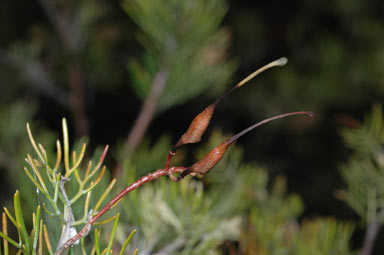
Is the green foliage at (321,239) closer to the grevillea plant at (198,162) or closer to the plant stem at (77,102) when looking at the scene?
the grevillea plant at (198,162)

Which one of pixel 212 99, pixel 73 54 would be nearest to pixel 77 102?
pixel 73 54

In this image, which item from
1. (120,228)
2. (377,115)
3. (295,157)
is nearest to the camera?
(120,228)

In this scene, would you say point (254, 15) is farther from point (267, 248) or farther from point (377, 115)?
point (267, 248)

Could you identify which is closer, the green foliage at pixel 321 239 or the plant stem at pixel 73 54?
the green foliage at pixel 321 239

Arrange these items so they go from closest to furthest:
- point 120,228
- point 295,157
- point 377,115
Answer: point 120,228 → point 377,115 → point 295,157

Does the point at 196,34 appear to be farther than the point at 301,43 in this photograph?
No

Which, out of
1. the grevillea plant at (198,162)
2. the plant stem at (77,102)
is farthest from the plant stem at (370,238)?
the plant stem at (77,102)

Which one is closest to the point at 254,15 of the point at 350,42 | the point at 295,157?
the point at 350,42

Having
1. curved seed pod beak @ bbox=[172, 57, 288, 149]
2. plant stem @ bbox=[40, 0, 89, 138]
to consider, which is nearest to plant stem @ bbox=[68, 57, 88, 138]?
plant stem @ bbox=[40, 0, 89, 138]
